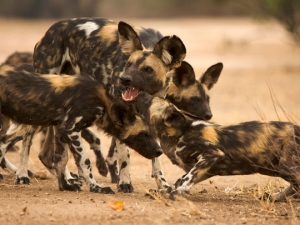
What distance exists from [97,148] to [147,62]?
1179 mm

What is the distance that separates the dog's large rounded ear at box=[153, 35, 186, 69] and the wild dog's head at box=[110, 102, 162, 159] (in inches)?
21.1

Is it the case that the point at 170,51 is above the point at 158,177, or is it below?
above

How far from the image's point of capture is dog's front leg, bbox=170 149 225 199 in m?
5.27

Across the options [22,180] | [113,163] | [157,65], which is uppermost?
[157,65]

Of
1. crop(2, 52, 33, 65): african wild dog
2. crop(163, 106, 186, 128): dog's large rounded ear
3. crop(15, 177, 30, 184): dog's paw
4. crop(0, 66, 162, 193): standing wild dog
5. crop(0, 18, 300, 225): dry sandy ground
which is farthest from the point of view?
crop(2, 52, 33, 65): african wild dog

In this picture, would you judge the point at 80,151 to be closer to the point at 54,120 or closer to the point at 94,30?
the point at 54,120

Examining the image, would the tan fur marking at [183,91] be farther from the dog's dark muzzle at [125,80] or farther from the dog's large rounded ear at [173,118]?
the dog's large rounded ear at [173,118]

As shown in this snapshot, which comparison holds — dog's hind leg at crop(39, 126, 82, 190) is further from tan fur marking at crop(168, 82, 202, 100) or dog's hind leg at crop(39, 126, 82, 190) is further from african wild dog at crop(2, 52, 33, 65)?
african wild dog at crop(2, 52, 33, 65)

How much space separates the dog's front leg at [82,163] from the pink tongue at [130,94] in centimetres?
44

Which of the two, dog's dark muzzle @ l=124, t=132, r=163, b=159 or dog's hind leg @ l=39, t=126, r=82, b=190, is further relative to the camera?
dog's hind leg @ l=39, t=126, r=82, b=190

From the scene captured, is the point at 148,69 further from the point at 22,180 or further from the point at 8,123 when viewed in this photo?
the point at 8,123

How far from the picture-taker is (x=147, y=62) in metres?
5.82

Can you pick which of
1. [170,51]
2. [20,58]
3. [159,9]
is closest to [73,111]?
[170,51]

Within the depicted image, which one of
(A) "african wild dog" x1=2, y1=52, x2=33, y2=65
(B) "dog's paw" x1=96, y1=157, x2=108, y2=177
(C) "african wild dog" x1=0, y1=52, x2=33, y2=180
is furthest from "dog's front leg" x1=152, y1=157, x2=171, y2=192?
(A) "african wild dog" x1=2, y1=52, x2=33, y2=65
